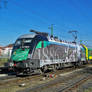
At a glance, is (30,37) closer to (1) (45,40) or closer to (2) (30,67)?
(1) (45,40)

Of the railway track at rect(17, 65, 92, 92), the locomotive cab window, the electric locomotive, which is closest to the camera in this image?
the railway track at rect(17, 65, 92, 92)

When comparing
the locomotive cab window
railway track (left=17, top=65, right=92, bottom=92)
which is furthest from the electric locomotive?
railway track (left=17, top=65, right=92, bottom=92)

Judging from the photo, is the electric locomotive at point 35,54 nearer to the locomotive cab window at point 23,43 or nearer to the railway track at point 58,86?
the locomotive cab window at point 23,43

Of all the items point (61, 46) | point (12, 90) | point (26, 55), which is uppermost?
point (61, 46)

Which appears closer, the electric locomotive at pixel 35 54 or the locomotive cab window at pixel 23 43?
the electric locomotive at pixel 35 54

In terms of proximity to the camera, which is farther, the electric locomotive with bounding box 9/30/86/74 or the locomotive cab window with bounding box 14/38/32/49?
the locomotive cab window with bounding box 14/38/32/49

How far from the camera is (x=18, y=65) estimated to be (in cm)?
1187

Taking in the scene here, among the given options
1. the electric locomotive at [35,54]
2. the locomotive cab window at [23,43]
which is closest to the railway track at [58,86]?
the electric locomotive at [35,54]

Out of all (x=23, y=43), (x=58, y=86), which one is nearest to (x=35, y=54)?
(x=23, y=43)

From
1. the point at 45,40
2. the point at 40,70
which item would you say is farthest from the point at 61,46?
the point at 40,70

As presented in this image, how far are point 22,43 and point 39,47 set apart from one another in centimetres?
155

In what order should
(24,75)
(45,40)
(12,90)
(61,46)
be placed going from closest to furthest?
(12,90) → (24,75) → (45,40) → (61,46)

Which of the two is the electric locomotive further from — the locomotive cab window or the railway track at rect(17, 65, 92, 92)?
the railway track at rect(17, 65, 92, 92)

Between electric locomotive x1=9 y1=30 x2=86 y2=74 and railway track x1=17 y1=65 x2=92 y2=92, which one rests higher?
electric locomotive x1=9 y1=30 x2=86 y2=74
